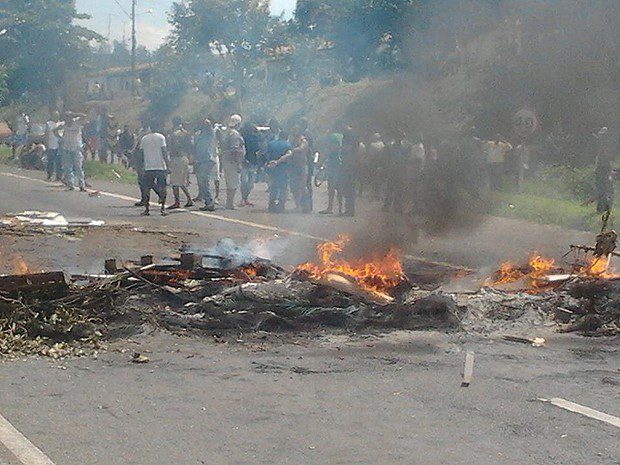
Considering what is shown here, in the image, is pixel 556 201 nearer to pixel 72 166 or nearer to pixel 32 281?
pixel 72 166

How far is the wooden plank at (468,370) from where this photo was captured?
629 centimetres

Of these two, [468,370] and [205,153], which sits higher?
[205,153]

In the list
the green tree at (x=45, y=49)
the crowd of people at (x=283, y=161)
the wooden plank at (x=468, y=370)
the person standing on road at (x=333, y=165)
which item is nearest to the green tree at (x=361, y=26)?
the crowd of people at (x=283, y=161)

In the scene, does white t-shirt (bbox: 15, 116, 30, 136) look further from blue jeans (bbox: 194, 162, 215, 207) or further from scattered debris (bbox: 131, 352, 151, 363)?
scattered debris (bbox: 131, 352, 151, 363)

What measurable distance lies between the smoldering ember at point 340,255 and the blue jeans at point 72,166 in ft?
0.22

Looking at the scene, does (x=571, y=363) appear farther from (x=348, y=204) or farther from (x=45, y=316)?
(x=348, y=204)

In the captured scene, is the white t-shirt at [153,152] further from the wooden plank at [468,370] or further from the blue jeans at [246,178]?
the wooden plank at [468,370]

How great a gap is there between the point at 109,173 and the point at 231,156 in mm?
9558

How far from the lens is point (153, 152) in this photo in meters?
17.0

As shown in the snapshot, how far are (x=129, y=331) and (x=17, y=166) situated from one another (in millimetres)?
25362

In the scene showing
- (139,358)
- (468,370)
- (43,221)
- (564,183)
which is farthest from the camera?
(564,183)

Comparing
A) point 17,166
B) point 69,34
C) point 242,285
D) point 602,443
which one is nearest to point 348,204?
point 242,285

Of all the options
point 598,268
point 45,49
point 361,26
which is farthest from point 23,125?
point 598,268

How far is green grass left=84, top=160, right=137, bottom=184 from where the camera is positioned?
26303 millimetres
